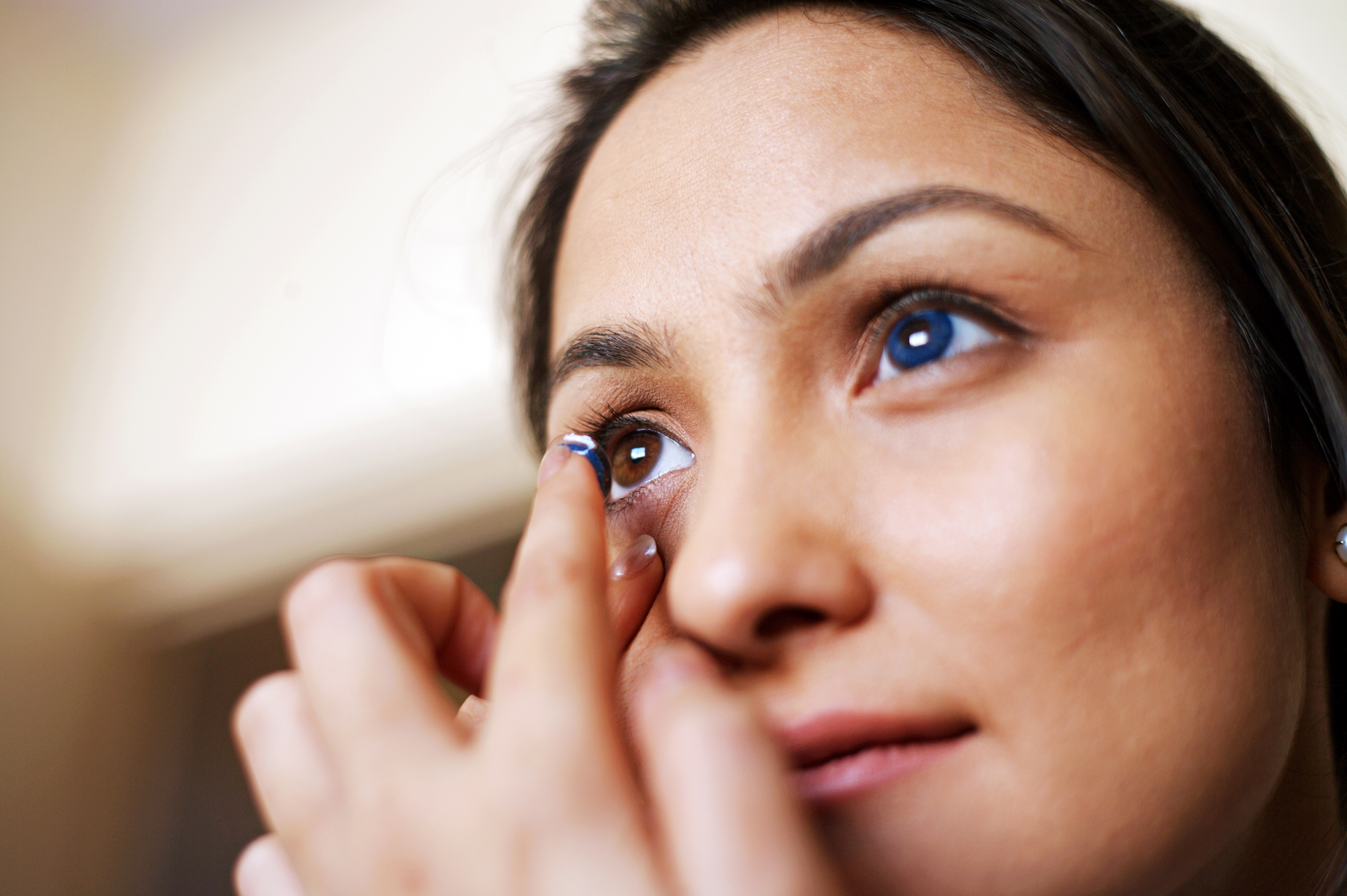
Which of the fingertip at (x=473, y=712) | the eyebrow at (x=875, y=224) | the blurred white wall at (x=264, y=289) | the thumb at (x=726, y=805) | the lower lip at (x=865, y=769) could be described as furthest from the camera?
the blurred white wall at (x=264, y=289)

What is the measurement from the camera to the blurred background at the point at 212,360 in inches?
69.4

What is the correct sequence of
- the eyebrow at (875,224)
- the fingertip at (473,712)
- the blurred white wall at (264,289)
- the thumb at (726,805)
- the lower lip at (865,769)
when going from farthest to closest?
the blurred white wall at (264,289) → the fingertip at (473,712) → the eyebrow at (875,224) → the lower lip at (865,769) → the thumb at (726,805)

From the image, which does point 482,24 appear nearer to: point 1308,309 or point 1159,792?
point 1308,309

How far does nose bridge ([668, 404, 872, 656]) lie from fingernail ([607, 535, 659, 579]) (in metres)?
0.10

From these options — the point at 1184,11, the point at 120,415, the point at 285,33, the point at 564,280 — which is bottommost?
the point at 1184,11

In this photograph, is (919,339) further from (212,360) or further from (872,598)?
(212,360)

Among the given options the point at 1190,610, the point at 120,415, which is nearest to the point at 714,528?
the point at 1190,610

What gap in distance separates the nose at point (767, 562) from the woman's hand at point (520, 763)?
34mm

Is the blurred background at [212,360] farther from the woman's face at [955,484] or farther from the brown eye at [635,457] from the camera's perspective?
the woman's face at [955,484]

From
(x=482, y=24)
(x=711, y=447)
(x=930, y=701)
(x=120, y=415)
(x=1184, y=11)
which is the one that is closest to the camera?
(x=930, y=701)

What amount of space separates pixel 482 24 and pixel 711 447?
166 centimetres

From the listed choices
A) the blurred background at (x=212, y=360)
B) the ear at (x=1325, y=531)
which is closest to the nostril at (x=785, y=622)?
the ear at (x=1325, y=531)

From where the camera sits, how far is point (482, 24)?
192cm

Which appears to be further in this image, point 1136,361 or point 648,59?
point 648,59
